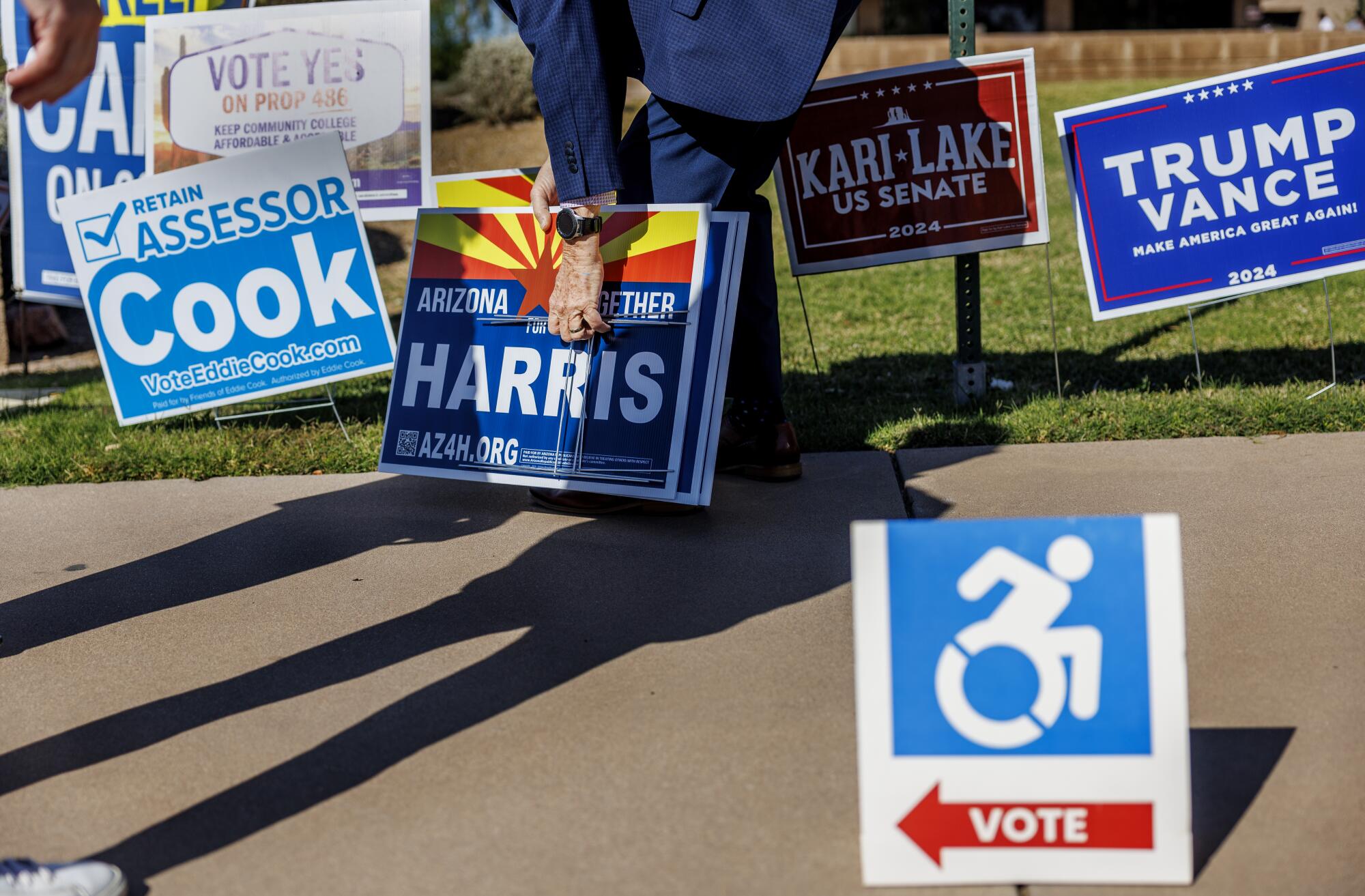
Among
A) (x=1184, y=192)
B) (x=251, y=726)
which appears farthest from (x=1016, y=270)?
(x=251, y=726)

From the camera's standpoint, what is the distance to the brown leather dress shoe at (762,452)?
14.2 ft

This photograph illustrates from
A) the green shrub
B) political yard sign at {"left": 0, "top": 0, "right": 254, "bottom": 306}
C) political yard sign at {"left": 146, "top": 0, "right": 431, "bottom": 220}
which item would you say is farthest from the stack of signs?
the green shrub

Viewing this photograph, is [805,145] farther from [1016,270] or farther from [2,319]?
[2,319]

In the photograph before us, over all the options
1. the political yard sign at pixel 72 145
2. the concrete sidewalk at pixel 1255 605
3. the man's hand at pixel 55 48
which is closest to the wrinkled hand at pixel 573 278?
the concrete sidewalk at pixel 1255 605

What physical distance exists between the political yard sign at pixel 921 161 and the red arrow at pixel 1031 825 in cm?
302

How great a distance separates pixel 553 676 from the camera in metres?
Answer: 2.99

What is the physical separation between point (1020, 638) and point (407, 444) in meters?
2.63

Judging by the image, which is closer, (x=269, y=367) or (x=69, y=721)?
(x=69, y=721)

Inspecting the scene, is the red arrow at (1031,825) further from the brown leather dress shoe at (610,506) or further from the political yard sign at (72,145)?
the political yard sign at (72,145)

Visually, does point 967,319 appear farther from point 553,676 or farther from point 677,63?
point 553,676

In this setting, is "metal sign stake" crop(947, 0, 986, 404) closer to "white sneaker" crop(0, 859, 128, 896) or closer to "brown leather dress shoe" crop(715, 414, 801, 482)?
"brown leather dress shoe" crop(715, 414, 801, 482)

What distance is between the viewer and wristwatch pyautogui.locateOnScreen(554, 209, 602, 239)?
12.3ft

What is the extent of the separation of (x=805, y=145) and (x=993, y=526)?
308 cm

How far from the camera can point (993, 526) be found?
83.8 inches
